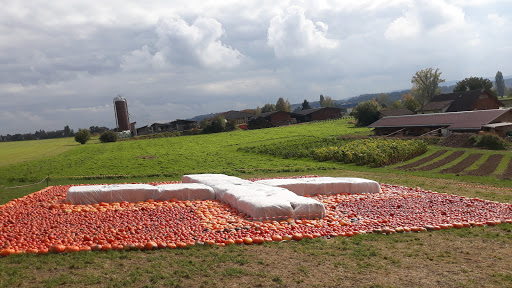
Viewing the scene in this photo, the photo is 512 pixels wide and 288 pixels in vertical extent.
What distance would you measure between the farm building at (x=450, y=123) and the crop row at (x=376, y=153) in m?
10.1

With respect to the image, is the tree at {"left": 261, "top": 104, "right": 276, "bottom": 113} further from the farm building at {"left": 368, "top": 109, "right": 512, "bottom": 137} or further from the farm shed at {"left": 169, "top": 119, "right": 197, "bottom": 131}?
the farm building at {"left": 368, "top": 109, "right": 512, "bottom": 137}

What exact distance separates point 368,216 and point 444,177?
42.8 ft

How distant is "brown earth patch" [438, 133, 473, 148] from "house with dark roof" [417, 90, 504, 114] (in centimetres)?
3292

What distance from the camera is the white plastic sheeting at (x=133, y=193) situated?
14869 mm

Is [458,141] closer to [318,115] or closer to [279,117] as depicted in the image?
[279,117]

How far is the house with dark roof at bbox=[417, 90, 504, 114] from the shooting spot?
66625 mm

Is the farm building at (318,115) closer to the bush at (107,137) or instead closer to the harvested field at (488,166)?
the bush at (107,137)

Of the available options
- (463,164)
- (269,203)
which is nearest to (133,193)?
(269,203)

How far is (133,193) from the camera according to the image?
1514 centimetres

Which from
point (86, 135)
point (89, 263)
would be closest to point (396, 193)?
point (89, 263)

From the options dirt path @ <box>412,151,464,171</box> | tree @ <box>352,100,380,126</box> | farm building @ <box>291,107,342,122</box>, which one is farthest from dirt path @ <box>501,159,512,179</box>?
farm building @ <box>291,107,342,122</box>

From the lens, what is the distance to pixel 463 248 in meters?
9.15

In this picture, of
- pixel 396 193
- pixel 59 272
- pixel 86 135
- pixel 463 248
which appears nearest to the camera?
pixel 59 272

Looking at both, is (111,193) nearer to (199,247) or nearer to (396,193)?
(199,247)
